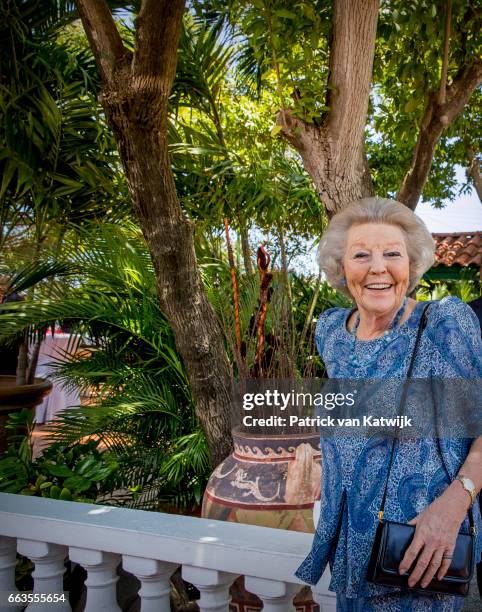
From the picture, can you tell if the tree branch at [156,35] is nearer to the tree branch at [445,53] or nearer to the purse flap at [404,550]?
the tree branch at [445,53]

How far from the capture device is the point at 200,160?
4793mm

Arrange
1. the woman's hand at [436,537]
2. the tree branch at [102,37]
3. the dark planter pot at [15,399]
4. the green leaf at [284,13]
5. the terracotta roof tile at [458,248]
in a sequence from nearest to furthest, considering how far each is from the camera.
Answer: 1. the woman's hand at [436,537]
2. the green leaf at [284,13]
3. the tree branch at [102,37]
4. the dark planter pot at [15,399]
5. the terracotta roof tile at [458,248]

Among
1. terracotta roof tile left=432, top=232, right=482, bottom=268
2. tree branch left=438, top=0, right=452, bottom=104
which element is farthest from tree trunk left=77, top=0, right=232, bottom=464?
terracotta roof tile left=432, top=232, right=482, bottom=268

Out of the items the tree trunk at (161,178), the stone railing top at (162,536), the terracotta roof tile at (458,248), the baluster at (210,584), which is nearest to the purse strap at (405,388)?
the stone railing top at (162,536)

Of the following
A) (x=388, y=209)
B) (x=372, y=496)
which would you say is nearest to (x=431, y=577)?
(x=372, y=496)

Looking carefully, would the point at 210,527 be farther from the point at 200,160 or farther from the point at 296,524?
the point at 200,160

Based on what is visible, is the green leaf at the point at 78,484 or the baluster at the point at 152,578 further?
the green leaf at the point at 78,484

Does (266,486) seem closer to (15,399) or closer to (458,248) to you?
(15,399)

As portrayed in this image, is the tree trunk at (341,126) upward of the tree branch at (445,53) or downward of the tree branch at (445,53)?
downward

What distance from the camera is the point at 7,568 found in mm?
1787

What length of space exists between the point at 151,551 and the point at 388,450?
69cm

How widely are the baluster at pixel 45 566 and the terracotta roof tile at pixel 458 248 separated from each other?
876 centimetres

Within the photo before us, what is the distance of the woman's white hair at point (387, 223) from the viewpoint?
134 centimetres

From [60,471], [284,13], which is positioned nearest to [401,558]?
[60,471]
